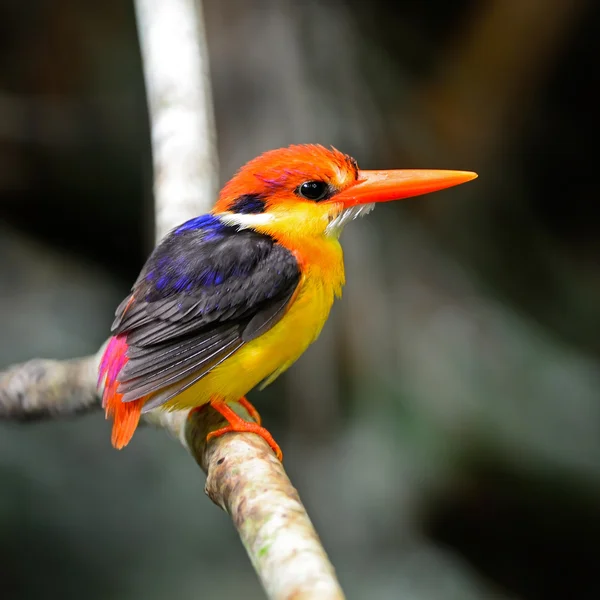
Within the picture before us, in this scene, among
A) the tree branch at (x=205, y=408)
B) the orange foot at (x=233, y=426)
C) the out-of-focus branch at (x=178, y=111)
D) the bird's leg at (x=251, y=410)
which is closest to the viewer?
the tree branch at (x=205, y=408)

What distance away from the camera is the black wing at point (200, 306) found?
1.72m

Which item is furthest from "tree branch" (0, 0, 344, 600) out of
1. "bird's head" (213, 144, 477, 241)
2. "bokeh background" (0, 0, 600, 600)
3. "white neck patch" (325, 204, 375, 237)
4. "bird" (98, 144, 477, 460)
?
"bokeh background" (0, 0, 600, 600)

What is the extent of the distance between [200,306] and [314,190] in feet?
1.27

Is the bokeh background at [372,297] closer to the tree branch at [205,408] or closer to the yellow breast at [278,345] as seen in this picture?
the tree branch at [205,408]

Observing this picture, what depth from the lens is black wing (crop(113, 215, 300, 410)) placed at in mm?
1717

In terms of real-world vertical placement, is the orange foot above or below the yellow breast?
below

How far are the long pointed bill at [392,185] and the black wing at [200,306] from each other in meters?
0.22

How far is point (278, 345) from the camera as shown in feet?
5.82

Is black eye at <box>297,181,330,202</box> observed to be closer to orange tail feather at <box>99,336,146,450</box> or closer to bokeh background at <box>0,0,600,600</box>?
orange tail feather at <box>99,336,146,450</box>

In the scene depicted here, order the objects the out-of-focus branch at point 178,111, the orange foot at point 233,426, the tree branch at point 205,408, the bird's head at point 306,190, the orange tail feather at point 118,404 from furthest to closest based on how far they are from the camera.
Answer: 1. the out-of-focus branch at point 178,111
2. the bird's head at point 306,190
3. the orange tail feather at point 118,404
4. the orange foot at point 233,426
5. the tree branch at point 205,408

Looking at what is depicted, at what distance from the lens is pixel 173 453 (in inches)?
118

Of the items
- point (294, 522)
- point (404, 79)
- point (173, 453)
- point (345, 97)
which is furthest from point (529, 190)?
point (294, 522)

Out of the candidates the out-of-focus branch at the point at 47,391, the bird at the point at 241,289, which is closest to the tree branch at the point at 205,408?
the out-of-focus branch at the point at 47,391

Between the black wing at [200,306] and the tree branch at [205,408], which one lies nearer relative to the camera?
the tree branch at [205,408]
